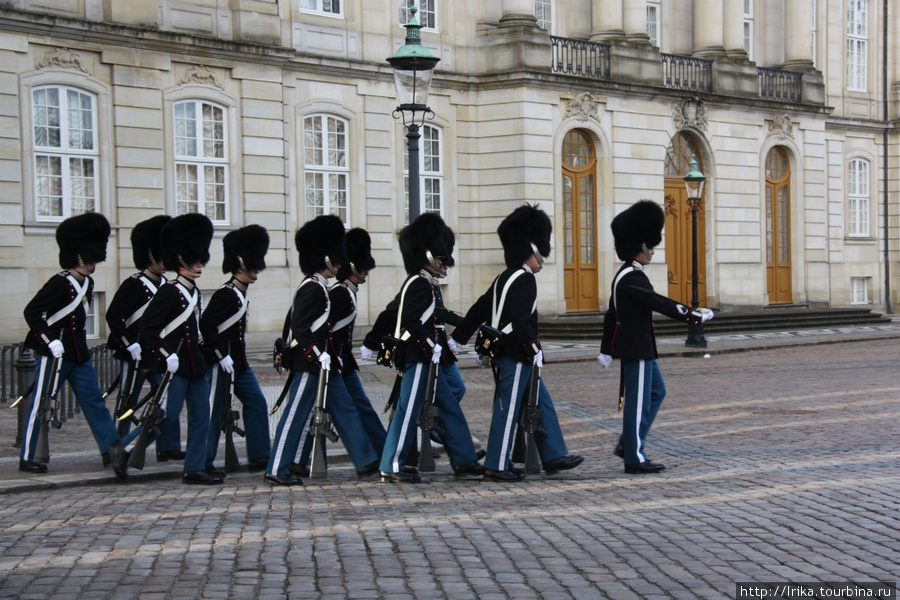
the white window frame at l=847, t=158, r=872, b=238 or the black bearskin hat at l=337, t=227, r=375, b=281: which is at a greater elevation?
the white window frame at l=847, t=158, r=872, b=238

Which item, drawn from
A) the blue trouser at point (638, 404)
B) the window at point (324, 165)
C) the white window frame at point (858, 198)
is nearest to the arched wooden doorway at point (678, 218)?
the white window frame at point (858, 198)

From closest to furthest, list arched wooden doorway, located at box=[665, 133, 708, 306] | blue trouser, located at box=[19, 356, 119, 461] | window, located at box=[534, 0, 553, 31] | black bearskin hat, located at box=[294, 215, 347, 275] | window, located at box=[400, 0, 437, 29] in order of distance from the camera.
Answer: black bearskin hat, located at box=[294, 215, 347, 275], blue trouser, located at box=[19, 356, 119, 461], window, located at box=[400, 0, 437, 29], window, located at box=[534, 0, 553, 31], arched wooden doorway, located at box=[665, 133, 708, 306]

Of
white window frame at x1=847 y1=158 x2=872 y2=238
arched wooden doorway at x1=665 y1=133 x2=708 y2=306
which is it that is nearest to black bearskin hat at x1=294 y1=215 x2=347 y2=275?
arched wooden doorway at x1=665 y1=133 x2=708 y2=306

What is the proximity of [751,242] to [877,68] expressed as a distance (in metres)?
9.37

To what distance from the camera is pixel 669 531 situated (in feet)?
22.2

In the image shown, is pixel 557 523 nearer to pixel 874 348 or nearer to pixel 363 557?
pixel 363 557

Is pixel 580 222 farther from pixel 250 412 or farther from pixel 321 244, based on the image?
pixel 321 244

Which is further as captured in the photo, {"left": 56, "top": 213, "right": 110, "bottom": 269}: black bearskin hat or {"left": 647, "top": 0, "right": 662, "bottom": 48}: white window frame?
{"left": 647, "top": 0, "right": 662, "bottom": 48}: white window frame

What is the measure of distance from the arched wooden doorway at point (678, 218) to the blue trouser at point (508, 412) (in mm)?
21340

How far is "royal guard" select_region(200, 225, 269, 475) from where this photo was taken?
9039mm

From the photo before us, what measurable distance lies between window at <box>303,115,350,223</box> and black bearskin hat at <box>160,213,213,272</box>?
14704 mm

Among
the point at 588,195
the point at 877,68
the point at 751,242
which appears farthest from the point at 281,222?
the point at 877,68

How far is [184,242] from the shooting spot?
8.99 meters

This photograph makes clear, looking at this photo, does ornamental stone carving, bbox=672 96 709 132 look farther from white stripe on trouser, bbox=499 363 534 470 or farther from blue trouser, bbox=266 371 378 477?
blue trouser, bbox=266 371 378 477
